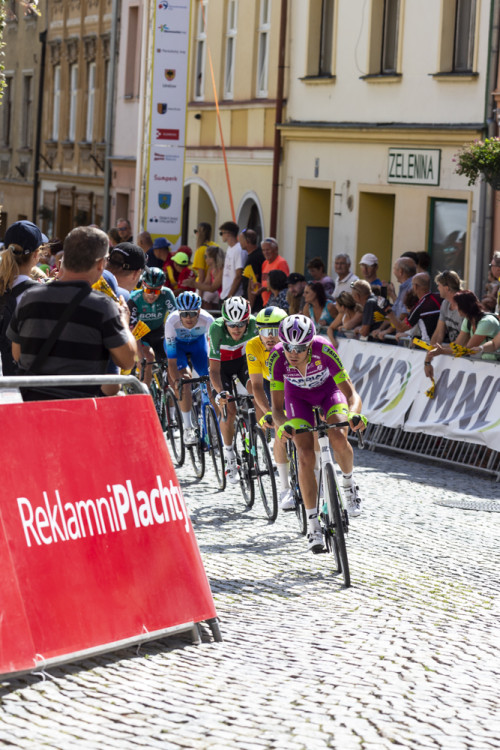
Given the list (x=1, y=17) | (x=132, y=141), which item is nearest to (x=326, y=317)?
(x=1, y=17)

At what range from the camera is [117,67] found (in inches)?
1519

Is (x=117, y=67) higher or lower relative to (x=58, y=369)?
higher

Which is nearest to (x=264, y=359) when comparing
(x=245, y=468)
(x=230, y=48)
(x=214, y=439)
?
(x=245, y=468)

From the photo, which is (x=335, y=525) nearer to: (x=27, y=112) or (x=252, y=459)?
(x=252, y=459)

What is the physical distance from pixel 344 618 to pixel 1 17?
301 inches

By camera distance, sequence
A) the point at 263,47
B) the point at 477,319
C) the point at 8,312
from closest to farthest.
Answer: the point at 8,312
the point at 477,319
the point at 263,47

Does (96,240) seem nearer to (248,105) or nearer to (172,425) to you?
(172,425)

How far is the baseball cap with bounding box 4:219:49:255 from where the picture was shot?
818cm

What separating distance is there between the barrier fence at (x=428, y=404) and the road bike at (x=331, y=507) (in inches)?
188

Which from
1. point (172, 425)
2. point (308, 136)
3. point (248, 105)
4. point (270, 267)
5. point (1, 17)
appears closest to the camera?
point (1, 17)

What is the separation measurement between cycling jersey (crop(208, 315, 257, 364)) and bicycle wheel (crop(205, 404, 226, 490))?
0.68 meters

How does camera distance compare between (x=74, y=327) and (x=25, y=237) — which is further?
(x=25, y=237)

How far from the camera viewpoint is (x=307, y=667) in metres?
6.70

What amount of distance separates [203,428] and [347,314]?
397 centimetres
